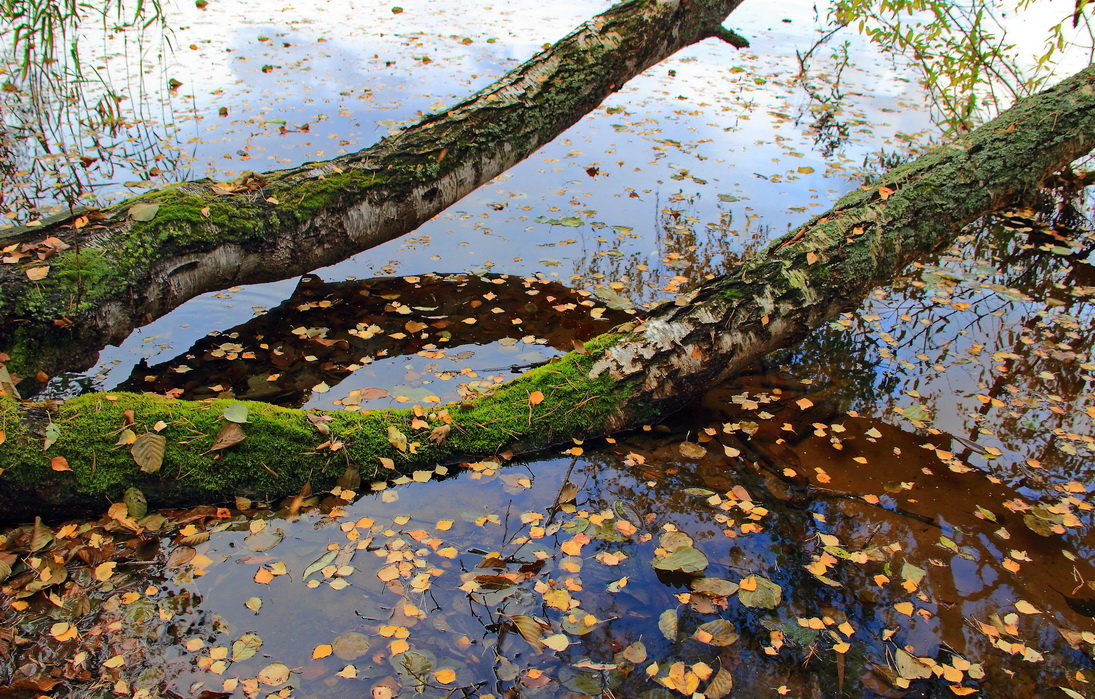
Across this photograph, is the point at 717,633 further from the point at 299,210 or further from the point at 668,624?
the point at 299,210

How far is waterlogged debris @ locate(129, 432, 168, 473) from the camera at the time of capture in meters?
2.78

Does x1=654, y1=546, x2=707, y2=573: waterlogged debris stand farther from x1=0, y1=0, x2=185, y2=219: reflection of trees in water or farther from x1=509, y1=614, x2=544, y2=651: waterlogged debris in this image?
x1=0, y1=0, x2=185, y2=219: reflection of trees in water

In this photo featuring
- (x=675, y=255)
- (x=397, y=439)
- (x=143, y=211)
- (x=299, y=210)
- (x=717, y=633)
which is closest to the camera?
(x=717, y=633)

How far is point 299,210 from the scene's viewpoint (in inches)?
161

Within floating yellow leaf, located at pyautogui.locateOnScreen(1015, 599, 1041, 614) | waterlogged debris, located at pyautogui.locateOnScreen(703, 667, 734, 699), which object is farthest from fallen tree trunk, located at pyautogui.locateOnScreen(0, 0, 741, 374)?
floating yellow leaf, located at pyautogui.locateOnScreen(1015, 599, 1041, 614)

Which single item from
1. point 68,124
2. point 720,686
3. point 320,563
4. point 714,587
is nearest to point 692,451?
point 714,587

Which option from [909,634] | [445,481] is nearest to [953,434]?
[909,634]

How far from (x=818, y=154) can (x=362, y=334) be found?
498 centimetres

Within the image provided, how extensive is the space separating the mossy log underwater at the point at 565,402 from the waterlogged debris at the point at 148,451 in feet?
0.11

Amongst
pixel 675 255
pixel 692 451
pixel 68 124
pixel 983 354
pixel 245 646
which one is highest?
pixel 68 124

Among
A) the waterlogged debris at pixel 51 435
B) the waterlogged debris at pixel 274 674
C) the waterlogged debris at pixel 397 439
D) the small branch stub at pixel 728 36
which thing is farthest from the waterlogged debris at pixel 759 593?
the small branch stub at pixel 728 36

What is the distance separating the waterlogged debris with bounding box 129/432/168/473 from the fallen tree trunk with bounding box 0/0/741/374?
2.79 ft

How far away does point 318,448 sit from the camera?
3.00 meters

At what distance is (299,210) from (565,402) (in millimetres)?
1971
